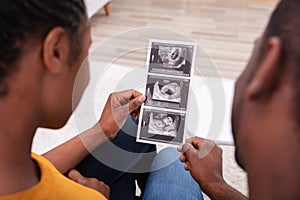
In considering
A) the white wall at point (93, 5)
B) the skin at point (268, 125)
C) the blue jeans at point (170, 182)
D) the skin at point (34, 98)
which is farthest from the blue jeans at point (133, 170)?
the white wall at point (93, 5)

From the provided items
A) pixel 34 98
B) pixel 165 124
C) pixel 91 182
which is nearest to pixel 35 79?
pixel 34 98

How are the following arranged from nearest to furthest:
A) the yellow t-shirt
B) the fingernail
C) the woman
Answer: the woman → the yellow t-shirt → the fingernail

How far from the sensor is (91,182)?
104 centimetres

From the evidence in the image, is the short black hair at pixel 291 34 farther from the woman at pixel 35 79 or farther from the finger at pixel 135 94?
the finger at pixel 135 94

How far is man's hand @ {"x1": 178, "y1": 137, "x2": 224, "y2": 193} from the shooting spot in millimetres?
1069

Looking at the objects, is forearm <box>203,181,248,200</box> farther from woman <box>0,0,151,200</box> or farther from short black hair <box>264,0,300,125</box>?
short black hair <box>264,0,300,125</box>

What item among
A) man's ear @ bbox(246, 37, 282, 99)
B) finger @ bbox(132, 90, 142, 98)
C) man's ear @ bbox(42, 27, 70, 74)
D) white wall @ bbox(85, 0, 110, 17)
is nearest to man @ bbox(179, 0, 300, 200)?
man's ear @ bbox(246, 37, 282, 99)

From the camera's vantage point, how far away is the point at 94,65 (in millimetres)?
2518

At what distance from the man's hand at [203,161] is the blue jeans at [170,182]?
5cm

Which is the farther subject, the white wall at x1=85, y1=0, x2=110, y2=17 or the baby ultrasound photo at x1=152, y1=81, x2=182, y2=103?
the white wall at x1=85, y1=0, x2=110, y2=17

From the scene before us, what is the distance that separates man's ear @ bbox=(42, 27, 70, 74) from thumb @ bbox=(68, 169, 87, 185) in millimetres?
431

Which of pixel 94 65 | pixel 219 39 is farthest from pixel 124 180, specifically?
pixel 219 39

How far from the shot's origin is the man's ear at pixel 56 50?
627mm

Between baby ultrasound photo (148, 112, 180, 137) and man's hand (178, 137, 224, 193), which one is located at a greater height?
baby ultrasound photo (148, 112, 180, 137)
